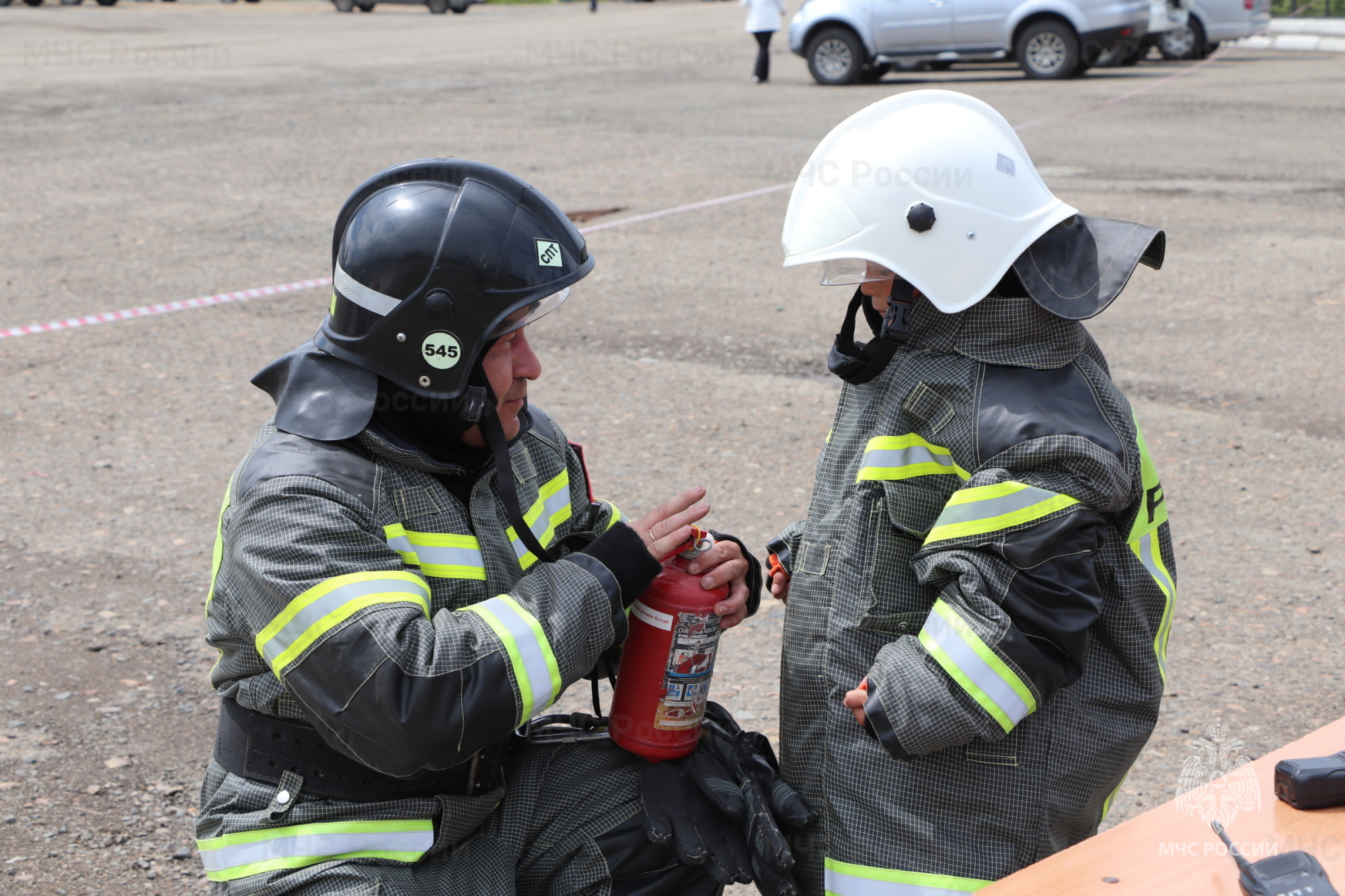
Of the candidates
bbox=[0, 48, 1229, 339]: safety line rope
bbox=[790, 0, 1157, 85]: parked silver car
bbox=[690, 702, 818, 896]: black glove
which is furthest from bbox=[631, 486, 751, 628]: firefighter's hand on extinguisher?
bbox=[790, 0, 1157, 85]: parked silver car

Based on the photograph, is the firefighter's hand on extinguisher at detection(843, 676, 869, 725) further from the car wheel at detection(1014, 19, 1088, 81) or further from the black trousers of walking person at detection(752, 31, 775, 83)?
the car wheel at detection(1014, 19, 1088, 81)

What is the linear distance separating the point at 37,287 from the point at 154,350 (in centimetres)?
162

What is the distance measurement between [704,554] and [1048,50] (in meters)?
16.2

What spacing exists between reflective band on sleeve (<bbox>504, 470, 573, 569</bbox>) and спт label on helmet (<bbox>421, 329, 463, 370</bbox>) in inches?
13.1

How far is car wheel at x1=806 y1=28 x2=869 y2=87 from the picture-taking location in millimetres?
17000

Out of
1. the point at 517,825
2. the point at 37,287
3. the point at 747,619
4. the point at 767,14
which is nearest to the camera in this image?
the point at 517,825

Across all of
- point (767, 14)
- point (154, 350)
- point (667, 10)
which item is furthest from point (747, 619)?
point (667, 10)

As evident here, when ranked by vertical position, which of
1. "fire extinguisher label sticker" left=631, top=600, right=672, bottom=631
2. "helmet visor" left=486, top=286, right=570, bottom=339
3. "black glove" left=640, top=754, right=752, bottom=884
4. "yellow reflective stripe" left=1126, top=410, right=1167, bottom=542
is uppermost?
"helmet visor" left=486, top=286, right=570, bottom=339

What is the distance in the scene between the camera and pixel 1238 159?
11.1m

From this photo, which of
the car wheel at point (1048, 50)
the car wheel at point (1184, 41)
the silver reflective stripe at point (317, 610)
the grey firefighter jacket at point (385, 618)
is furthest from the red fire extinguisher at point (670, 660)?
the car wheel at point (1184, 41)

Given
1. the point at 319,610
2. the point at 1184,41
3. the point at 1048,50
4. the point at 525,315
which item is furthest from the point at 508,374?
the point at 1184,41

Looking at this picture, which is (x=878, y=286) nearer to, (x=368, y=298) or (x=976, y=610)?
(x=976, y=610)

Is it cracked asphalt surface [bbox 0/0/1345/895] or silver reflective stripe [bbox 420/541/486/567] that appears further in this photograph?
cracked asphalt surface [bbox 0/0/1345/895]

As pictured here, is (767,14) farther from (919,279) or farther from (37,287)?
(919,279)
